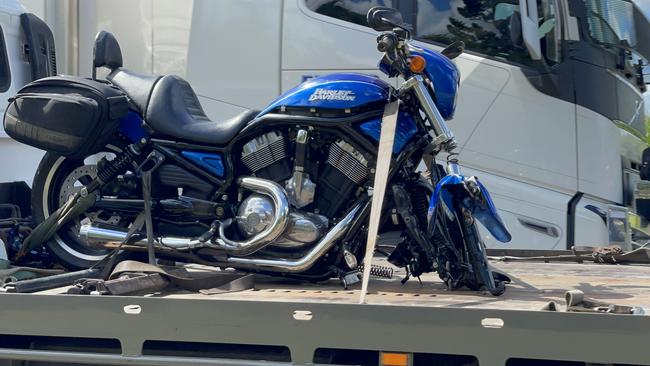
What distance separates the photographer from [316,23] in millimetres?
5570

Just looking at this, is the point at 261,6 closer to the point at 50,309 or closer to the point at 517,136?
the point at 517,136

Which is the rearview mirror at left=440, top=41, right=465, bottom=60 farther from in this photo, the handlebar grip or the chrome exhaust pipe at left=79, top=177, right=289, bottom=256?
the chrome exhaust pipe at left=79, top=177, right=289, bottom=256

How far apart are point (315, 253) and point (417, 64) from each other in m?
0.89

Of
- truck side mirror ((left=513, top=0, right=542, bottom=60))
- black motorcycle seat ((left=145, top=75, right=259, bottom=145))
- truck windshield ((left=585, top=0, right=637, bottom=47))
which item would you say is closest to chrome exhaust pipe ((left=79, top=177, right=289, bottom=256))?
black motorcycle seat ((left=145, top=75, right=259, bottom=145))

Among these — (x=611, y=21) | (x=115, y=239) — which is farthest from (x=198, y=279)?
(x=611, y=21)

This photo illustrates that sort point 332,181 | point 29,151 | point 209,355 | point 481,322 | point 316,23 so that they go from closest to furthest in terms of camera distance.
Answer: point 481,322 → point 209,355 → point 332,181 → point 29,151 → point 316,23

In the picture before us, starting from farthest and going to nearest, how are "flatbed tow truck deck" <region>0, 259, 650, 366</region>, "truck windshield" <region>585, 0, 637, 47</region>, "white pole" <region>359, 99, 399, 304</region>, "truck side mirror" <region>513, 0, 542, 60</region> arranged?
"truck windshield" <region>585, 0, 637, 47</region> → "truck side mirror" <region>513, 0, 542, 60</region> → "white pole" <region>359, 99, 399, 304</region> → "flatbed tow truck deck" <region>0, 259, 650, 366</region>

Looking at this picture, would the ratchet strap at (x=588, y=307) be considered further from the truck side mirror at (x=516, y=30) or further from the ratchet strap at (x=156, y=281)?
the truck side mirror at (x=516, y=30)

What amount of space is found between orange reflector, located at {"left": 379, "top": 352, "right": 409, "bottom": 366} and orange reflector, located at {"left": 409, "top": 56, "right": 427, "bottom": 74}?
1323 millimetres

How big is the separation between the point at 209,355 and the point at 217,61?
3184mm

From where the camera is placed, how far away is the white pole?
3075 millimetres

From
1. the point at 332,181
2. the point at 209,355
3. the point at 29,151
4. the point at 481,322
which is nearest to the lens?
the point at 481,322

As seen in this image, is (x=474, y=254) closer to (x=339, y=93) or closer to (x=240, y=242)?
(x=339, y=93)

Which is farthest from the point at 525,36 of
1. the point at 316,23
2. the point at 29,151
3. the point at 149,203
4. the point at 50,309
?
the point at 50,309
